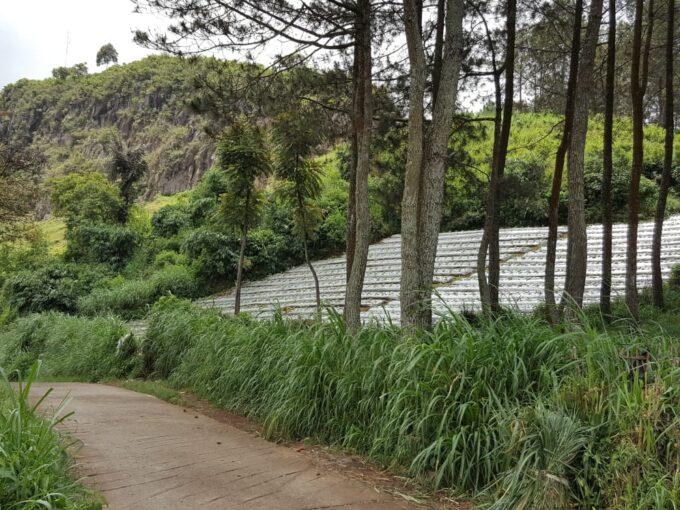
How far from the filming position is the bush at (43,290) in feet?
64.0

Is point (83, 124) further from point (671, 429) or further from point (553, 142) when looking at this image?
point (671, 429)

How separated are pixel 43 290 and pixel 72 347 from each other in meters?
10.8

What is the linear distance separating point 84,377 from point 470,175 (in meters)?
7.82

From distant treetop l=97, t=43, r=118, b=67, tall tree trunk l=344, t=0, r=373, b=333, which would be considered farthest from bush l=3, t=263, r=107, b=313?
distant treetop l=97, t=43, r=118, b=67

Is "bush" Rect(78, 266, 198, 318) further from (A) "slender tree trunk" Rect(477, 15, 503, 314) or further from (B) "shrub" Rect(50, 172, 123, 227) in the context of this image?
(A) "slender tree trunk" Rect(477, 15, 503, 314)

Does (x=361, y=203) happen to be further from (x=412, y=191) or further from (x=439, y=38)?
(x=439, y=38)

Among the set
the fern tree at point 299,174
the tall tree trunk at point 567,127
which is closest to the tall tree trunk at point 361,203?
the tall tree trunk at point 567,127

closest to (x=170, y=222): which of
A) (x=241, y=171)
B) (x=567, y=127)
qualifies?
(x=241, y=171)

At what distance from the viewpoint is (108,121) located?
2766 inches

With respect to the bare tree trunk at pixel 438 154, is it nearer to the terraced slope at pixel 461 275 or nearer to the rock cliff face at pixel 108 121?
the terraced slope at pixel 461 275

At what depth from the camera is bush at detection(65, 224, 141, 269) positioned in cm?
2455

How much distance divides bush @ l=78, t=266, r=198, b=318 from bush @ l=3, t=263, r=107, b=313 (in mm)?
624

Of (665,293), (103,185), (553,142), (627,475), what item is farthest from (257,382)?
(103,185)

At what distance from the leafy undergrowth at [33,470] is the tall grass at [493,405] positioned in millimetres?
1949
